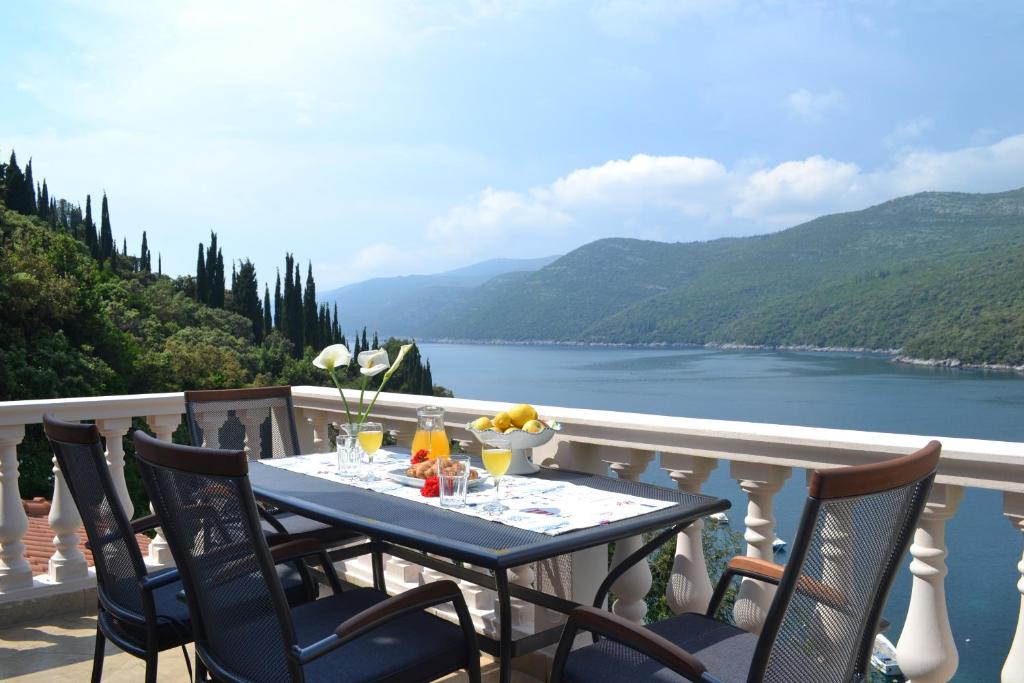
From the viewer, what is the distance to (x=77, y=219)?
43656 mm

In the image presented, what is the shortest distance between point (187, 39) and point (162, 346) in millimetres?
25486

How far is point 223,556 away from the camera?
1580mm

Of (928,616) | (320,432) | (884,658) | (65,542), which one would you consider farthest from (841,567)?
(884,658)

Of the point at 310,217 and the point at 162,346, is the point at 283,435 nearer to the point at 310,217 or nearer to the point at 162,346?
the point at 162,346

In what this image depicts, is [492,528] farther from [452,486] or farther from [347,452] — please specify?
[347,452]

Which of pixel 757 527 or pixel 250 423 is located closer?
pixel 757 527

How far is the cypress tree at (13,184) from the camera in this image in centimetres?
3600

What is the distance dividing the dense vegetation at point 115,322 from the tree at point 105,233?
0.19 feet

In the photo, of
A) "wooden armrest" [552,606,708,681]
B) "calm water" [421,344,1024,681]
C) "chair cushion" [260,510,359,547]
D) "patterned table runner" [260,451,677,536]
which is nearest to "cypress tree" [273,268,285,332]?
"calm water" [421,344,1024,681]

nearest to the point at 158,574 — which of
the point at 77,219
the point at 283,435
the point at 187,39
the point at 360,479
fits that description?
the point at 360,479

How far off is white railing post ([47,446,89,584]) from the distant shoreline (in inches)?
2107

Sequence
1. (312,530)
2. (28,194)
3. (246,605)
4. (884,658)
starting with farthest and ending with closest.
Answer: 1. (28,194)
2. (884,658)
3. (312,530)
4. (246,605)

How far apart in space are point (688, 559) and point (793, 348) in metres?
72.3

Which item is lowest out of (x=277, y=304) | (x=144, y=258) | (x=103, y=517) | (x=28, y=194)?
(x=103, y=517)
